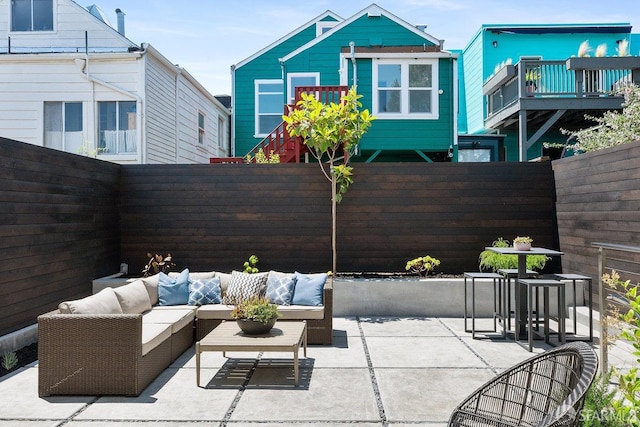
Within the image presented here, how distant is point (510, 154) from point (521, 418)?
524 inches


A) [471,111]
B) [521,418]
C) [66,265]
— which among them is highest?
[471,111]

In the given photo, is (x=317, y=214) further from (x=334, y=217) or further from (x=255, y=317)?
(x=255, y=317)

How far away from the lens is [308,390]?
15.8ft

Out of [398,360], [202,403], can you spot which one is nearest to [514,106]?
[398,360]

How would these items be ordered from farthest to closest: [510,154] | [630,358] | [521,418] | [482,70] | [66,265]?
1. [482,70]
2. [510,154]
3. [66,265]
4. [630,358]
5. [521,418]

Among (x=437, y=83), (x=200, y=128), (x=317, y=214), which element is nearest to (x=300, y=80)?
(x=200, y=128)

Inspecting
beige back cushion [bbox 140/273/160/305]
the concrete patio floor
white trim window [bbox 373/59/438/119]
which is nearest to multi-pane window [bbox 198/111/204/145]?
white trim window [bbox 373/59/438/119]

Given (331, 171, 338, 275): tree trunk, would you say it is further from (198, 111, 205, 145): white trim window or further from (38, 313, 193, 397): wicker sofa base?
(198, 111, 205, 145): white trim window

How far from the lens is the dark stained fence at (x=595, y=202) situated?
651 centimetres

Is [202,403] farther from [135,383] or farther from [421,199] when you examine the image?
[421,199]

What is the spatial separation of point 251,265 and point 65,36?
819 centimetres

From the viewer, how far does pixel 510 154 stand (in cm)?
1531

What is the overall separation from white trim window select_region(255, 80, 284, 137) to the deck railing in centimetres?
595

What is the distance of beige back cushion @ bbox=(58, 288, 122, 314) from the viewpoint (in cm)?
484
